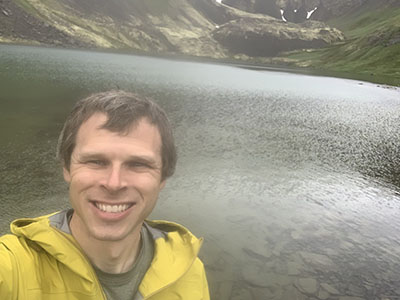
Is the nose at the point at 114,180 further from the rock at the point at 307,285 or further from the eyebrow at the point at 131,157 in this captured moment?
the rock at the point at 307,285

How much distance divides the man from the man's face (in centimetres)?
1

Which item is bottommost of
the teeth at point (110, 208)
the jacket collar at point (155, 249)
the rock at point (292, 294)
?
the rock at point (292, 294)

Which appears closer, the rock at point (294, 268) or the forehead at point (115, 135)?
the forehead at point (115, 135)

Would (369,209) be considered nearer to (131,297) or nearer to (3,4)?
(131,297)

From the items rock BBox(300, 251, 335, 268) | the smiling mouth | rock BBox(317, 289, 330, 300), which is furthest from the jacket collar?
rock BBox(300, 251, 335, 268)

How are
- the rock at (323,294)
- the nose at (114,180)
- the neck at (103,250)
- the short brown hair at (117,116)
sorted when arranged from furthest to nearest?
the rock at (323,294) → the short brown hair at (117,116) → the neck at (103,250) → the nose at (114,180)

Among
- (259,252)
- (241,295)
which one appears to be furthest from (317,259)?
(241,295)

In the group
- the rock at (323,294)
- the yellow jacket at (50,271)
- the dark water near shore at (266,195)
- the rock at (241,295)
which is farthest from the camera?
the dark water near shore at (266,195)

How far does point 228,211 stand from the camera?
16078mm

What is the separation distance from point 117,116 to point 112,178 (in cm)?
84

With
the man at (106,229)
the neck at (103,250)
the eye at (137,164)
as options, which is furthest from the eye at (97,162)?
the neck at (103,250)

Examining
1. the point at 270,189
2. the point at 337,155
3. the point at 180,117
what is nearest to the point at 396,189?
the point at 337,155

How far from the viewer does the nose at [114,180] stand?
350 cm

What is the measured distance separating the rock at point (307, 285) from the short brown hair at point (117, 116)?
935 cm
